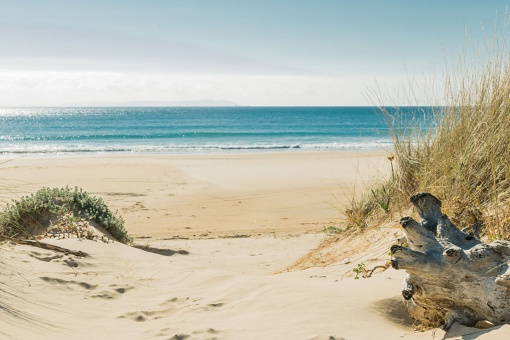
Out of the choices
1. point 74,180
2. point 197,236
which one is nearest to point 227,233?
point 197,236

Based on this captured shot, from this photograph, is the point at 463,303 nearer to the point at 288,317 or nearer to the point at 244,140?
the point at 288,317

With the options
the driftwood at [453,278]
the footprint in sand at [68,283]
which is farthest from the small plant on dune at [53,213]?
the driftwood at [453,278]

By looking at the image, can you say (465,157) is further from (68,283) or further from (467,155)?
(68,283)

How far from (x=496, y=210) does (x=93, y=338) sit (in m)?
3.48

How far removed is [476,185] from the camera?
5125 millimetres

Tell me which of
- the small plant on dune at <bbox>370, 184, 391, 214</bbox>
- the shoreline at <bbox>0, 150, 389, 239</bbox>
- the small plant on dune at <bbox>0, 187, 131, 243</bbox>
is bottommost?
the shoreline at <bbox>0, 150, 389, 239</bbox>

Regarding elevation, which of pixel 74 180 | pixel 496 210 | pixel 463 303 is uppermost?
pixel 496 210

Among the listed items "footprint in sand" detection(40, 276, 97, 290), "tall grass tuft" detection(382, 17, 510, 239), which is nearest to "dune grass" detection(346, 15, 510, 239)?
"tall grass tuft" detection(382, 17, 510, 239)

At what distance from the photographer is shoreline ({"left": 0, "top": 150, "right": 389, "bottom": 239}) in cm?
1073

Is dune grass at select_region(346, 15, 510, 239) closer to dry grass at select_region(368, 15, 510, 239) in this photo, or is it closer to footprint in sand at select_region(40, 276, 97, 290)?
dry grass at select_region(368, 15, 510, 239)

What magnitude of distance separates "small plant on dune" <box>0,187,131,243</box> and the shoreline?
0.70 metres

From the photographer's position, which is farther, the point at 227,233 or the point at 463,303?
the point at 227,233

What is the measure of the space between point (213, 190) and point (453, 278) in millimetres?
12196

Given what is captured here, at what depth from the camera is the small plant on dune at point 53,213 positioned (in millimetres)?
6852
